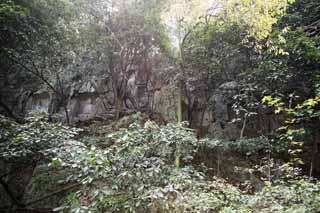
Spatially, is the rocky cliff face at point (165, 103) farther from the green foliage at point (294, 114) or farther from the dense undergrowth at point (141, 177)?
the dense undergrowth at point (141, 177)

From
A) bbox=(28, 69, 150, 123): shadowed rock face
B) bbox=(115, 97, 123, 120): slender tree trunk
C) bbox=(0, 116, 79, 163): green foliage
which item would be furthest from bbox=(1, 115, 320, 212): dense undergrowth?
bbox=(28, 69, 150, 123): shadowed rock face

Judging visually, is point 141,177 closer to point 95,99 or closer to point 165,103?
point 165,103

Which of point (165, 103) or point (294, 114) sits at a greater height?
point (165, 103)

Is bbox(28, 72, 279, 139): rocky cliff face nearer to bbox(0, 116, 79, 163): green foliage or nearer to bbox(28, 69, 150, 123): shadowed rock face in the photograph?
bbox(28, 69, 150, 123): shadowed rock face

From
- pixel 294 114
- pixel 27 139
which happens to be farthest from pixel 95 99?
pixel 294 114

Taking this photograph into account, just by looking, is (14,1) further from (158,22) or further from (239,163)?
(239,163)

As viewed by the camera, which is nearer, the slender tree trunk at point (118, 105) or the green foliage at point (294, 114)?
the green foliage at point (294, 114)

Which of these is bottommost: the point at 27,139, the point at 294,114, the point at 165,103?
the point at 27,139

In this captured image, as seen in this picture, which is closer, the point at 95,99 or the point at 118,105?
the point at 118,105

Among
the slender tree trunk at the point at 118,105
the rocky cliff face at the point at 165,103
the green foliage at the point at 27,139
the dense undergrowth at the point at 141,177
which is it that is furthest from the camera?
the slender tree trunk at the point at 118,105

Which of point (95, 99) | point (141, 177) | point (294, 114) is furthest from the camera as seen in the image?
point (95, 99)

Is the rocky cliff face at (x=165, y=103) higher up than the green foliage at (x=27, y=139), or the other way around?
the rocky cliff face at (x=165, y=103)

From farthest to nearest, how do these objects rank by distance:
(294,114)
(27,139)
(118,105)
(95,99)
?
(95,99) → (118,105) → (27,139) → (294,114)

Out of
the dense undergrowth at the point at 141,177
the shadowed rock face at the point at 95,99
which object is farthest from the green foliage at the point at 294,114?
the shadowed rock face at the point at 95,99
